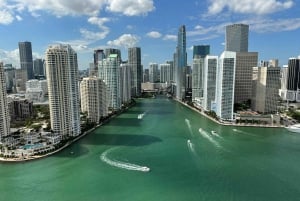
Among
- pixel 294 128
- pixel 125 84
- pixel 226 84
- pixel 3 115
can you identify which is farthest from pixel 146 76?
pixel 3 115

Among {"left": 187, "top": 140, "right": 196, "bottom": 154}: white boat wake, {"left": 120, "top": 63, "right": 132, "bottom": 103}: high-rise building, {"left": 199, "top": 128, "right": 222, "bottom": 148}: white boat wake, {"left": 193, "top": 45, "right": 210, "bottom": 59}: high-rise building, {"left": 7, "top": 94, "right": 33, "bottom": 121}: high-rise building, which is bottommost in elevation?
{"left": 187, "top": 140, "right": 196, "bottom": 154}: white boat wake

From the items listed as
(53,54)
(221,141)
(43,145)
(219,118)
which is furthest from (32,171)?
(219,118)

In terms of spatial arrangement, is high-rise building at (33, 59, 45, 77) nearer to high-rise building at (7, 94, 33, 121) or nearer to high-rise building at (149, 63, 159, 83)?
high-rise building at (149, 63, 159, 83)

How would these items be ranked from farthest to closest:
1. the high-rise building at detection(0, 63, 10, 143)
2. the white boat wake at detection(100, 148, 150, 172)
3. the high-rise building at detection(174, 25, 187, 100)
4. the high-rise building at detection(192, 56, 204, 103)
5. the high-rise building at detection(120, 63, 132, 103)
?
the high-rise building at detection(174, 25, 187, 100), the high-rise building at detection(192, 56, 204, 103), the high-rise building at detection(120, 63, 132, 103), the high-rise building at detection(0, 63, 10, 143), the white boat wake at detection(100, 148, 150, 172)

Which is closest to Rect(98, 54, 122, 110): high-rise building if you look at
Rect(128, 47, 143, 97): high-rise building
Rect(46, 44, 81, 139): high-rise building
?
Rect(46, 44, 81, 139): high-rise building

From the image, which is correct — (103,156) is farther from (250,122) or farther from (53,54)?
(250,122)

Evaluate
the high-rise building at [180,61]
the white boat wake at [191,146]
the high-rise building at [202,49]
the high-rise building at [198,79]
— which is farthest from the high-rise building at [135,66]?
the white boat wake at [191,146]

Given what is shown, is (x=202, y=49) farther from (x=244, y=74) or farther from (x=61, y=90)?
(x=61, y=90)

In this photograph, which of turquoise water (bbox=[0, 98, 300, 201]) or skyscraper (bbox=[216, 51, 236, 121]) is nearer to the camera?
turquoise water (bbox=[0, 98, 300, 201])
